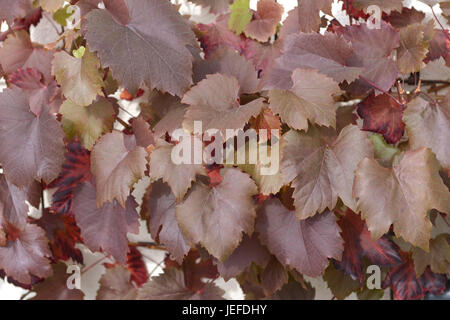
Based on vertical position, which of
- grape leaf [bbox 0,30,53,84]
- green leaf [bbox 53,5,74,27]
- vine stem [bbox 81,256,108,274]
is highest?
green leaf [bbox 53,5,74,27]

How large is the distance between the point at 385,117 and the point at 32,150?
0.65 metres

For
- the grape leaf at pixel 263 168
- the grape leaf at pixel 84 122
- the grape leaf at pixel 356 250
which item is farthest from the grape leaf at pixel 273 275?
the grape leaf at pixel 84 122

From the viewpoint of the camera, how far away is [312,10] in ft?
2.69

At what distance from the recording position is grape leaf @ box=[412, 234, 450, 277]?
982 millimetres

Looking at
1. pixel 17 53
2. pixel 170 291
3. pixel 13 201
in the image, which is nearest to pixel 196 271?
pixel 170 291

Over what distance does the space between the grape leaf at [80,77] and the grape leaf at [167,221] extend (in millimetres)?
221

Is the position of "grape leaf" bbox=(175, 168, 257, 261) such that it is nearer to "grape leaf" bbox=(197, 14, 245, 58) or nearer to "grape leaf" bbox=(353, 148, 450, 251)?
"grape leaf" bbox=(353, 148, 450, 251)

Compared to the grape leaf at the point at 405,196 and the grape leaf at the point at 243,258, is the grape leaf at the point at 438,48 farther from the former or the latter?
the grape leaf at the point at 243,258

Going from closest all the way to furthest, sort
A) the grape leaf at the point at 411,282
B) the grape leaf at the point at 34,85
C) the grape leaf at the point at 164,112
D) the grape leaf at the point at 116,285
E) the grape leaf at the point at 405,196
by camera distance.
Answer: the grape leaf at the point at 405,196 → the grape leaf at the point at 164,112 → the grape leaf at the point at 34,85 → the grape leaf at the point at 411,282 → the grape leaf at the point at 116,285

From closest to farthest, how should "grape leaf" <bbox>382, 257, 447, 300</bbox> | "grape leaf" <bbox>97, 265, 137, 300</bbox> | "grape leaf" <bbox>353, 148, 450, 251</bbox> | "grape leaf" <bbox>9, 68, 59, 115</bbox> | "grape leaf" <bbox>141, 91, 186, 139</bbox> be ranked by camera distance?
1. "grape leaf" <bbox>353, 148, 450, 251</bbox>
2. "grape leaf" <bbox>141, 91, 186, 139</bbox>
3. "grape leaf" <bbox>9, 68, 59, 115</bbox>
4. "grape leaf" <bbox>382, 257, 447, 300</bbox>
5. "grape leaf" <bbox>97, 265, 137, 300</bbox>

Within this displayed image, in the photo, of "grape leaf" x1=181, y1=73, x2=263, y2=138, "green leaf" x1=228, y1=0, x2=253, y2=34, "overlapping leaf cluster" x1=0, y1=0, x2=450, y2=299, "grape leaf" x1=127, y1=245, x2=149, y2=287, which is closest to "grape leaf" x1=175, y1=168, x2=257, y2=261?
"overlapping leaf cluster" x1=0, y1=0, x2=450, y2=299

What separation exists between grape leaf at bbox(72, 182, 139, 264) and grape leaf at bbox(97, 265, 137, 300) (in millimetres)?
245

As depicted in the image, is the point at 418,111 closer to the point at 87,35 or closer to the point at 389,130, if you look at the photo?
the point at 389,130

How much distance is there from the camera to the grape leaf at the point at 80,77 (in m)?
0.81
